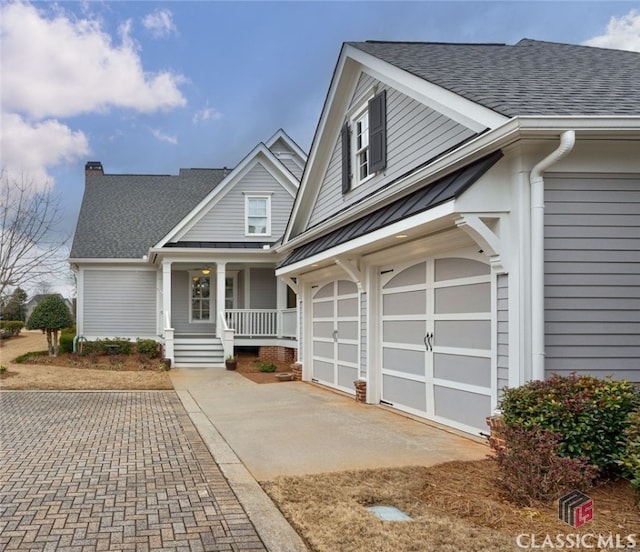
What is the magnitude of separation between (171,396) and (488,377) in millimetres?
7063

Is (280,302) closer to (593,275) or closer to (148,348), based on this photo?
(148,348)

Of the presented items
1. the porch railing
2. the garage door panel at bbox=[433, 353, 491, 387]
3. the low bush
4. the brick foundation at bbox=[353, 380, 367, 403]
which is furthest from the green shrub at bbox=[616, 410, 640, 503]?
the porch railing

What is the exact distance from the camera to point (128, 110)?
108 ft

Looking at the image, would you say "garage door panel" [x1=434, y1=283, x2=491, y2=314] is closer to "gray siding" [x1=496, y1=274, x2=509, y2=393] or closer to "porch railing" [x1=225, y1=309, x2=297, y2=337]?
"gray siding" [x1=496, y1=274, x2=509, y2=393]

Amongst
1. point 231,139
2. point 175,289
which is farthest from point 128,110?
point 175,289

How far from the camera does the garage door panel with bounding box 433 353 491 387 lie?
6.57 m

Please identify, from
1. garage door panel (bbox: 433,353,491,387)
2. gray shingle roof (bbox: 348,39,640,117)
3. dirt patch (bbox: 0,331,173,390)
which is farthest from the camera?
dirt patch (bbox: 0,331,173,390)

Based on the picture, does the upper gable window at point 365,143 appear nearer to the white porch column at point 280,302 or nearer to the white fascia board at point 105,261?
the white porch column at point 280,302

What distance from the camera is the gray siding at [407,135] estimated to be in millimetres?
7689

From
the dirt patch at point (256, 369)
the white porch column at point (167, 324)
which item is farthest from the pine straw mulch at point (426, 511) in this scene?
the white porch column at point (167, 324)

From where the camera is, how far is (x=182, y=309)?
20.2 metres

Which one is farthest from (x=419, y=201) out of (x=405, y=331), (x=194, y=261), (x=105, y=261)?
Answer: (x=105, y=261)

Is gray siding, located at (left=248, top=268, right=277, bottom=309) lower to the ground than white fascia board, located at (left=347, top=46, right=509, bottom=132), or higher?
lower

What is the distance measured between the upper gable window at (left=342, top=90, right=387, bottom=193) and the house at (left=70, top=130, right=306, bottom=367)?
21.4 ft
